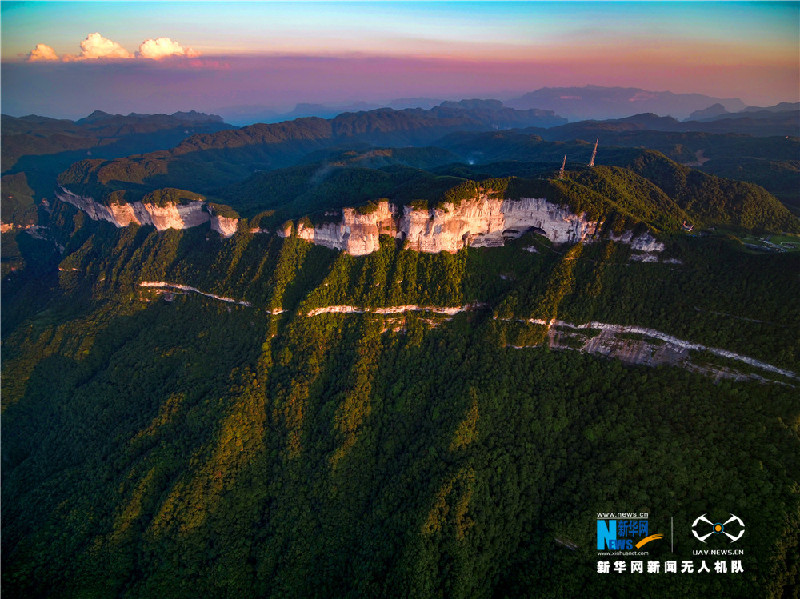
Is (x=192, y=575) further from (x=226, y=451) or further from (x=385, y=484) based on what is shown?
(x=385, y=484)

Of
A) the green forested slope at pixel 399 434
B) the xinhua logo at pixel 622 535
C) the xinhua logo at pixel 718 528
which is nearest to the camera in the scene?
the xinhua logo at pixel 718 528

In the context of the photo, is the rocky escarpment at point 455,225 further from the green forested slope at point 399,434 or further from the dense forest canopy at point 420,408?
the green forested slope at point 399,434

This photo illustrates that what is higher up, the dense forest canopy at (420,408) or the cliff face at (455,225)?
the cliff face at (455,225)

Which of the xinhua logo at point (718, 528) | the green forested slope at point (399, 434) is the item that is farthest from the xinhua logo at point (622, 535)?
the xinhua logo at point (718, 528)

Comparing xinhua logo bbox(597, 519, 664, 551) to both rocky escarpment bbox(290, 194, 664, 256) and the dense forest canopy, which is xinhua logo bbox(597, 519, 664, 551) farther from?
rocky escarpment bbox(290, 194, 664, 256)

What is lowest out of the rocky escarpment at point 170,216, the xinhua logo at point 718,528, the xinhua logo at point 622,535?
the xinhua logo at point 622,535
